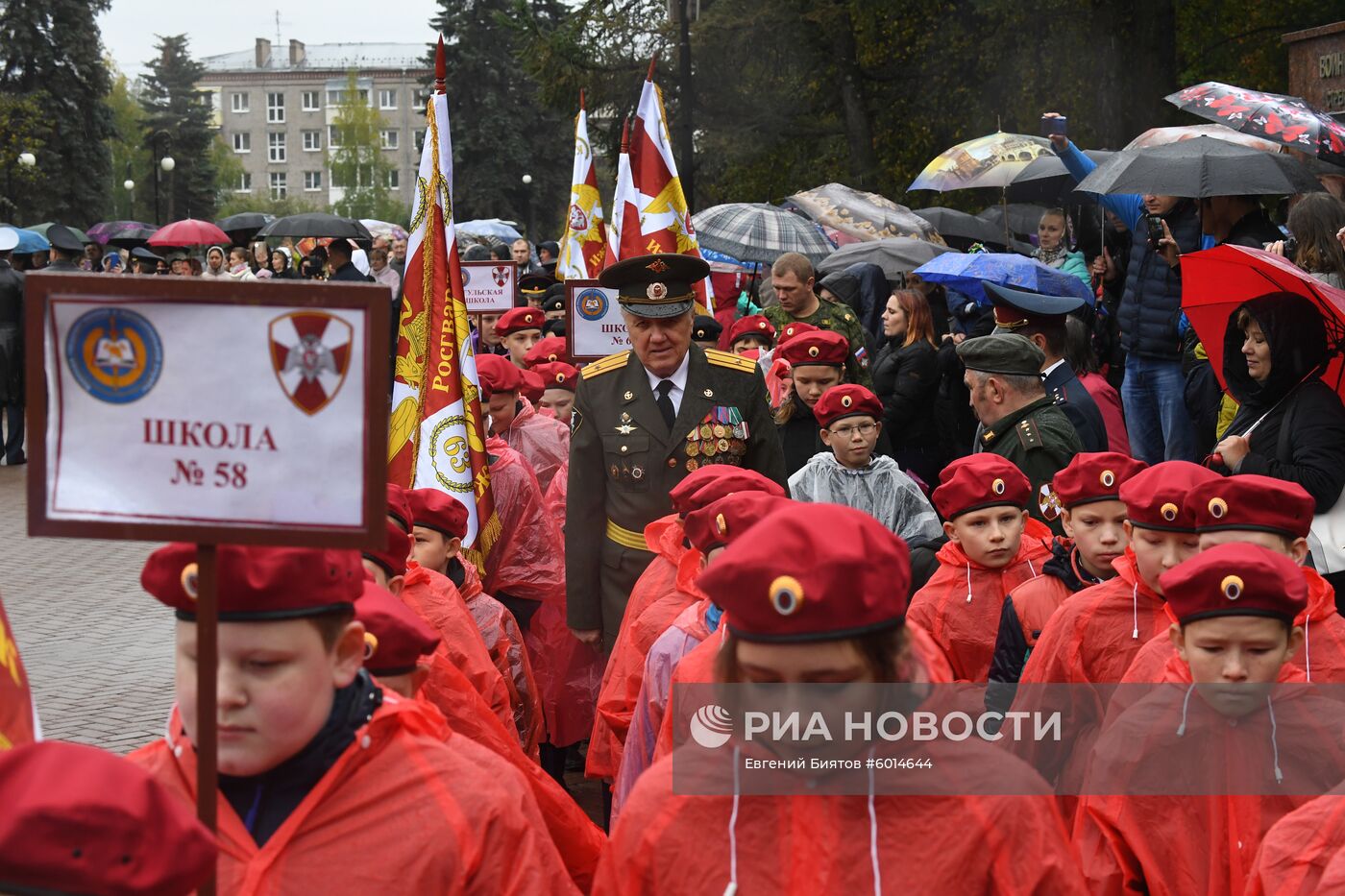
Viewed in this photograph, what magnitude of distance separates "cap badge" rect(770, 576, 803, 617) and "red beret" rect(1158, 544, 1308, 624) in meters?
1.63

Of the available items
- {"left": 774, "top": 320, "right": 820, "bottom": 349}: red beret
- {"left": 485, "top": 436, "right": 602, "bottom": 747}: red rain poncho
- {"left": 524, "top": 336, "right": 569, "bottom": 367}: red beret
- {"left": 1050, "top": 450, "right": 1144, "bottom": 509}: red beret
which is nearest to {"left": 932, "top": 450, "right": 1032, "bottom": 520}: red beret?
{"left": 1050, "top": 450, "right": 1144, "bottom": 509}: red beret

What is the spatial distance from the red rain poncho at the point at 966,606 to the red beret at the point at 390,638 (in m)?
2.67

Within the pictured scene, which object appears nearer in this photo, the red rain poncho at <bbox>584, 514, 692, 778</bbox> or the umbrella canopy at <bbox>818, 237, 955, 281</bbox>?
the red rain poncho at <bbox>584, 514, 692, 778</bbox>

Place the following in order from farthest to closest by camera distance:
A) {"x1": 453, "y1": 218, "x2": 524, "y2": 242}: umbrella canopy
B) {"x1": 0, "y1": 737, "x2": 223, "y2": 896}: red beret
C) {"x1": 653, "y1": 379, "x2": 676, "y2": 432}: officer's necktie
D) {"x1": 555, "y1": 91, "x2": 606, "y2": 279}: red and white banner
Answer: {"x1": 453, "y1": 218, "x2": 524, "y2": 242}: umbrella canopy → {"x1": 555, "y1": 91, "x2": 606, "y2": 279}: red and white banner → {"x1": 653, "y1": 379, "x2": 676, "y2": 432}: officer's necktie → {"x1": 0, "y1": 737, "x2": 223, "y2": 896}: red beret

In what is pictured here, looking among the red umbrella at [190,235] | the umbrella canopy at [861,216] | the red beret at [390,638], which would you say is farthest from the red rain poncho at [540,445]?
the red umbrella at [190,235]

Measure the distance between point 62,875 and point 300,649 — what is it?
0.74 meters

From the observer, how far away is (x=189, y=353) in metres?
2.77

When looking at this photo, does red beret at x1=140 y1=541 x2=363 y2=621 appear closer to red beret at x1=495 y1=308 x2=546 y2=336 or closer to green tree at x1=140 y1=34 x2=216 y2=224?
red beret at x1=495 y1=308 x2=546 y2=336

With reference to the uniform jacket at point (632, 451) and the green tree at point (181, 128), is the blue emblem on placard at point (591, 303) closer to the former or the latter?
the uniform jacket at point (632, 451)

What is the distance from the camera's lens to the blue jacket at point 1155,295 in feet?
32.5

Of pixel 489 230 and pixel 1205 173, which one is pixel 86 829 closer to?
pixel 1205 173

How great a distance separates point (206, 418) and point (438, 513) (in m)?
3.50

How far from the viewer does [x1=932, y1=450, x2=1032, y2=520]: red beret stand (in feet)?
20.2

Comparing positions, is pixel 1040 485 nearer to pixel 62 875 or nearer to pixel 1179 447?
pixel 1179 447
